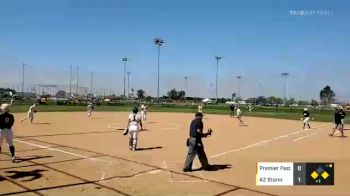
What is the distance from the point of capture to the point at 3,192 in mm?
9242

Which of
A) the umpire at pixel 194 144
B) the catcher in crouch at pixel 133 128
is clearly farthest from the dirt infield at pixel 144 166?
the catcher in crouch at pixel 133 128

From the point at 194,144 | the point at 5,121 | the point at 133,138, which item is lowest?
the point at 133,138

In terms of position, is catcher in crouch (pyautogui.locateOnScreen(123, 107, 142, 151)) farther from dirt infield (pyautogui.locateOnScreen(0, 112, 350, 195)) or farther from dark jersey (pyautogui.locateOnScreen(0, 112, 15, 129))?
dark jersey (pyautogui.locateOnScreen(0, 112, 15, 129))

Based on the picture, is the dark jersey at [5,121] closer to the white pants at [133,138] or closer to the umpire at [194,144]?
the white pants at [133,138]

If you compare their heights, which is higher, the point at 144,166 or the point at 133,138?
the point at 133,138

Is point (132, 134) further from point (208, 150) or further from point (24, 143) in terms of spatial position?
point (24, 143)

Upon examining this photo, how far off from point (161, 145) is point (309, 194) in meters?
9.75

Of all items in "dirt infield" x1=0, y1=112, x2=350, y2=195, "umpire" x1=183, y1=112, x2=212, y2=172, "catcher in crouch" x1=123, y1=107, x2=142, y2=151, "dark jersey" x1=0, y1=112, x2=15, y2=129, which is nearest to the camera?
"dirt infield" x1=0, y1=112, x2=350, y2=195

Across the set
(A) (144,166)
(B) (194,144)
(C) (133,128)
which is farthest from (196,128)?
(C) (133,128)
